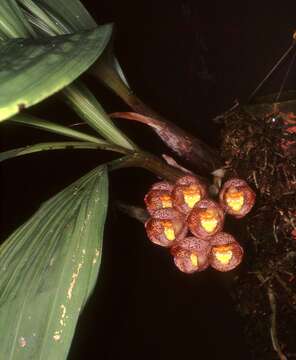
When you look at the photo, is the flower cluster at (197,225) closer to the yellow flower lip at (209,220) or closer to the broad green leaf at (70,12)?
the yellow flower lip at (209,220)

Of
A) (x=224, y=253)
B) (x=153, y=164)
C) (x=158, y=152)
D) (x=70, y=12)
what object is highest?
(x=70, y=12)

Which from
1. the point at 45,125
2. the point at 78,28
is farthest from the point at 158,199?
the point at 78,28

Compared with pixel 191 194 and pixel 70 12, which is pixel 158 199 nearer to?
pixel 191 194

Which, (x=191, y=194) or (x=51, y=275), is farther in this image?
(x=191, y=194)

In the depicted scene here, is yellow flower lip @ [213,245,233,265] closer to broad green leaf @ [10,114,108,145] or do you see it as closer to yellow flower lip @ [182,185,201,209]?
yellow flower lip @ [182,185,201,209]

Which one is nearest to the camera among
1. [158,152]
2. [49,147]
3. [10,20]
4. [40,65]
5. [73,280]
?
[40,65]

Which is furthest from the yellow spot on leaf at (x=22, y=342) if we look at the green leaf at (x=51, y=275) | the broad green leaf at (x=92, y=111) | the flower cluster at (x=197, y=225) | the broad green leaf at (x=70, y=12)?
the broad green leaf at (x=70, y=12)

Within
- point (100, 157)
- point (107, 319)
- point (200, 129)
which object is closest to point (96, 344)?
point (107, 319)
